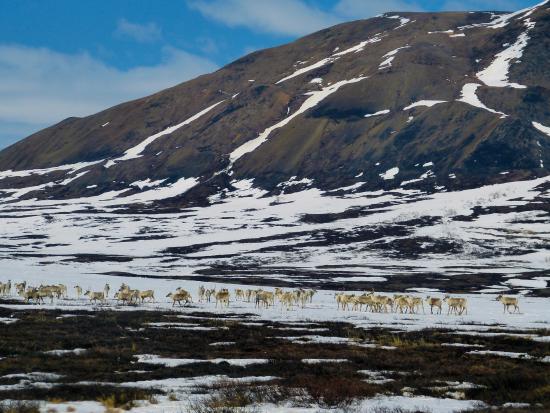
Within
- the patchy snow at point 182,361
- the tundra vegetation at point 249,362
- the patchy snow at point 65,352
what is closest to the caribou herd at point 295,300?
the tundra vegetation at point 249,362

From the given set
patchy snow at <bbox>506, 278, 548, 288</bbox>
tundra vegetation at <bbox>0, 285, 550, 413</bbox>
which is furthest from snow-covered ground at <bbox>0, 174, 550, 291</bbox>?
tundra vegetation at <bbox>0, 285, 550, 413</bbox>

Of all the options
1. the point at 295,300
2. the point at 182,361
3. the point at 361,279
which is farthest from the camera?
the point at 361,279

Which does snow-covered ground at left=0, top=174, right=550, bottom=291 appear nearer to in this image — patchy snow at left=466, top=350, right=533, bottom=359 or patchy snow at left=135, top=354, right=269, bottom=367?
patchy snow at left=135, top=354, right=269, bottom=367

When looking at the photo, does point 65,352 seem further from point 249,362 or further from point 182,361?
point 249,362

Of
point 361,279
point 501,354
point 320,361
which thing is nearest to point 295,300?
point 501,354

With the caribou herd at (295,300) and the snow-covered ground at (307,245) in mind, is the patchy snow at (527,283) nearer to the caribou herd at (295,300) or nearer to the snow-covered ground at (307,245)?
the snow-covered ground at (307,245)

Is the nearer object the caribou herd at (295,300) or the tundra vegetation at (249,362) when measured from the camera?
the tundra vegetation at (249,362)

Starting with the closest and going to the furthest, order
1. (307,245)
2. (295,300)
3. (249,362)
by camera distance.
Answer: (249,362) < (295,300) < (307,245)

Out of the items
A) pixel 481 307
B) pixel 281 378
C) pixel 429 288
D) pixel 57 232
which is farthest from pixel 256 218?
pixel 281 378

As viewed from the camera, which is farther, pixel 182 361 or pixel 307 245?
pixel 307 245

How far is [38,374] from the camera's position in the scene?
2119 centimetres

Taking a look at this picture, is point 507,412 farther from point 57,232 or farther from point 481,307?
point 57,232

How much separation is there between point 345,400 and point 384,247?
394 feet

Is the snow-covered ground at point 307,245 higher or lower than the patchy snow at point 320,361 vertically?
higher
